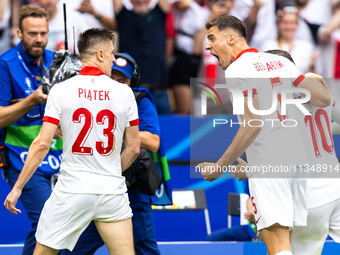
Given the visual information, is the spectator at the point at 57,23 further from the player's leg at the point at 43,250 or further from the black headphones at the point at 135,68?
the player's leg at the point at 43,250

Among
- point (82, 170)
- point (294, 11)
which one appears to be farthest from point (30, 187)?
point (294, 11)

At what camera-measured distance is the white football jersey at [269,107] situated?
2850 mm

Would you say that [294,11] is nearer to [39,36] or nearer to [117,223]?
[39,36]

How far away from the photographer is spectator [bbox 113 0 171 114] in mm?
5906

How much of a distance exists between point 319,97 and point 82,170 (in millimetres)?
1456

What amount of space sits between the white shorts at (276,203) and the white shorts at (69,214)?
837mm

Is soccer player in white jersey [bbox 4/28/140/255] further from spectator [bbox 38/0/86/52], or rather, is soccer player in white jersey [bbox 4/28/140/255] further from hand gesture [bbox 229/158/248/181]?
spectator [bbox 38/0/86/52]

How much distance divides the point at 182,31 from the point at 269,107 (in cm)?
349

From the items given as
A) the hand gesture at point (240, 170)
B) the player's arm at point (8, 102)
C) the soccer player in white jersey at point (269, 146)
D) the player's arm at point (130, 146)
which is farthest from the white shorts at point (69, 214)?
the player's arm at point (8, 102)

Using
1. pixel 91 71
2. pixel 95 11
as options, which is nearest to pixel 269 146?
pixel 91 71

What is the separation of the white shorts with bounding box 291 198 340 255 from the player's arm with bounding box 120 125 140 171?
3.68 feet

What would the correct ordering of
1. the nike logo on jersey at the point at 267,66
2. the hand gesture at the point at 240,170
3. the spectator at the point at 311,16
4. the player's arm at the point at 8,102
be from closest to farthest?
the nike logo on jersey at the point at 267,66, the hand gesture at the point at 240,170, the player's arm at the point at 8,102, the spectator at the point at 311,16

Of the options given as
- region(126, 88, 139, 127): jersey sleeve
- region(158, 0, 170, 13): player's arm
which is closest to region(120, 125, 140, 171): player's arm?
region(126, 88, 139, 127): jersey sleeve

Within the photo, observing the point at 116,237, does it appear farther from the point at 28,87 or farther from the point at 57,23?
the point at 57,23
